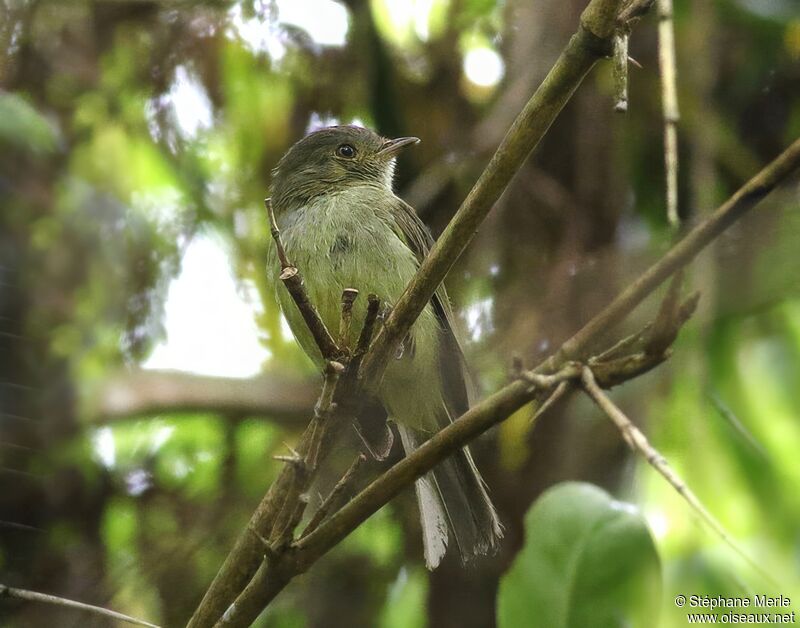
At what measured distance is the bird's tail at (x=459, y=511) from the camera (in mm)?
2846

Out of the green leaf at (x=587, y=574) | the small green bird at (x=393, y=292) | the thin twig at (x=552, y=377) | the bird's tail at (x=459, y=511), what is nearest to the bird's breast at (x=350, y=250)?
the small green bird at (x=393, y=292)

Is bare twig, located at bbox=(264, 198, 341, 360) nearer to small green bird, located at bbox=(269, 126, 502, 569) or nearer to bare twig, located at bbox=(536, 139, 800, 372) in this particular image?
bare twig, located at bbox=(536, 139, 800, 372)

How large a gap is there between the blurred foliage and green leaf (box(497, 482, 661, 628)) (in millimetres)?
83

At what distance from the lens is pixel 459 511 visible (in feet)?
9.95

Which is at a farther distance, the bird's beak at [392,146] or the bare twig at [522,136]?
the bird's beak at [392,146]

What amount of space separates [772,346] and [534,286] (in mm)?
914

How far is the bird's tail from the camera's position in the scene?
2.85 m

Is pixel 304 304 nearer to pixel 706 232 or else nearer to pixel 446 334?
pixel 706 232

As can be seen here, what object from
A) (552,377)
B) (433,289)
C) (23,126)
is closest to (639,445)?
(552,377)

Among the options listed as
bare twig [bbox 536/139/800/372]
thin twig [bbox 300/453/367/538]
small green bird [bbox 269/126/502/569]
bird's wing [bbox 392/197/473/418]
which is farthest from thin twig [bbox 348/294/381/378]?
bird's wing [bbox 392/197/473/418]

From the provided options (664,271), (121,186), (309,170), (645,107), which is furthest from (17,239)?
(664,271)

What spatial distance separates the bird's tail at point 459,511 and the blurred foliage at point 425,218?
0.97 feet

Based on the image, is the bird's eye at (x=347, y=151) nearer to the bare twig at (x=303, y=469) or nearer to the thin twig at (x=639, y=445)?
the bare twig at (x=303, y=469)

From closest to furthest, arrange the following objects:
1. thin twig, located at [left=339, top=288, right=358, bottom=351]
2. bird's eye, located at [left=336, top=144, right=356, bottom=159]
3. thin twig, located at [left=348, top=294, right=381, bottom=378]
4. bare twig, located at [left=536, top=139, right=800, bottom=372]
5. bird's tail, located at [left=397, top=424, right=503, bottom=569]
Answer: bare twig, located at [left=536, top=139, right=800, bottom=372] → thin twig, located at [left=348, top=294, right=381, bottom=378] → thin twig, located at [left=339, top=288, right=358, bottom=351] → bird's tail, located at [left=397, top=424, right=503, bottom=569] → bird's eye, located at [left=336, top=144, right=356, bottom=159]
